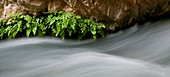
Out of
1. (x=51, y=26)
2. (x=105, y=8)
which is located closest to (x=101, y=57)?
(x=105, y=8)

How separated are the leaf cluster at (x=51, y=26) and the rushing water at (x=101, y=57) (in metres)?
0.26

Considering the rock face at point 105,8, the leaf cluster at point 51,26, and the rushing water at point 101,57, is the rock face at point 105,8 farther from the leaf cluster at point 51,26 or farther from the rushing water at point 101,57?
the rushing water at point 101,57

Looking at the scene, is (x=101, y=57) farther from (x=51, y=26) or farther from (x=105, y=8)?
(x=51, y=26)

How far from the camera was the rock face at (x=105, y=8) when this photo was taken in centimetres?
550

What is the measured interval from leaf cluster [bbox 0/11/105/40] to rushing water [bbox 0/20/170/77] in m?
0.26

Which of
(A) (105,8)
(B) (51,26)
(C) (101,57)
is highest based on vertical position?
(A) (105,8)

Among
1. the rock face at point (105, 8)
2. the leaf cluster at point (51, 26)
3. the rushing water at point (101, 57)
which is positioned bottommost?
the rushing water at point (101, 57)

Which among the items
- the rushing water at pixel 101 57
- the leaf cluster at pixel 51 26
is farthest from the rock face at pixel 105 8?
the rushing water at pixel 101 57

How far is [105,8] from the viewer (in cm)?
554

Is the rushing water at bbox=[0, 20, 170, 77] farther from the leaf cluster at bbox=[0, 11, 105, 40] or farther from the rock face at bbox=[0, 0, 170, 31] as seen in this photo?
the rock face at bbox=[0, 0, 170, 31]

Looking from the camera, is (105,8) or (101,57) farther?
(105,8)

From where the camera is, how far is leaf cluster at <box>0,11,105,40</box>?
545 centimetres

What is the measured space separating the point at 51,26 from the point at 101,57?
8.80ft

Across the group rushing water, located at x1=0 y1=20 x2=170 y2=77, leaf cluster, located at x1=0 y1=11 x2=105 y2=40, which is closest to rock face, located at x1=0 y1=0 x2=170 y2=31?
leaf cluster, located at x1=0 y1=11 x2=105 y2=40
